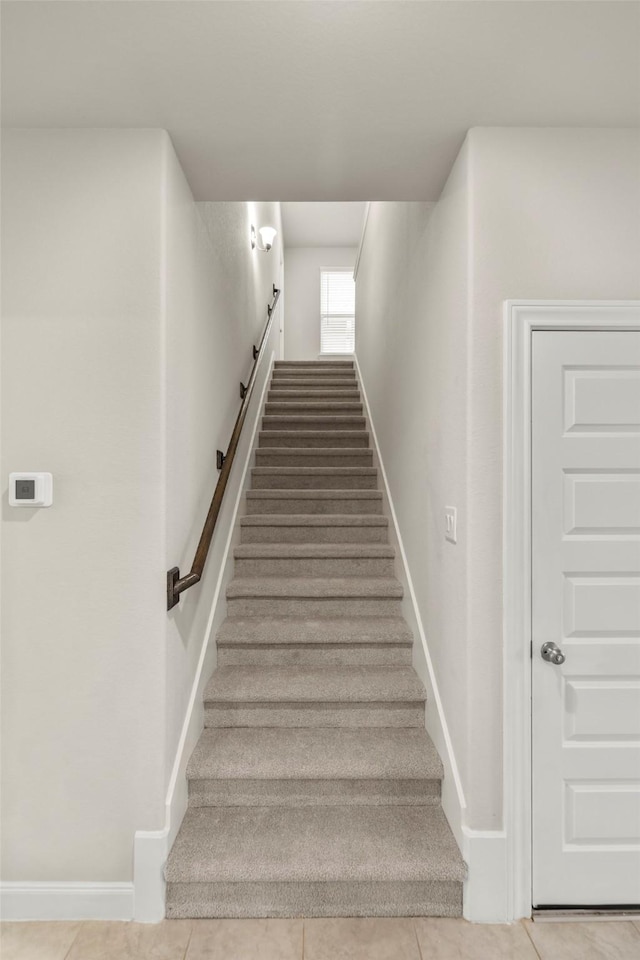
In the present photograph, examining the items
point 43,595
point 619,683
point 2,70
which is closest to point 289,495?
point 43,595

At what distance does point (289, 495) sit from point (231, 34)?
249 cm

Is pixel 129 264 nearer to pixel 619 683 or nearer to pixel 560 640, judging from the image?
pixel 560 640

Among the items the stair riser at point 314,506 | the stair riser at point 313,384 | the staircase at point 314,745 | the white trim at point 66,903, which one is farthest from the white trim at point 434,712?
the stair riser at point 313,384

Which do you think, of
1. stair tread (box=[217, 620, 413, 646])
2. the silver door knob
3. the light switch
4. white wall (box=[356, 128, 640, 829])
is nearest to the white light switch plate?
white wall (box=[356, 128, 640, 829])

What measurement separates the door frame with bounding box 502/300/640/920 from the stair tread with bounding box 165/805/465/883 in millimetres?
244

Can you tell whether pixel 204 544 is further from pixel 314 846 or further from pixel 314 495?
pixel 314 495

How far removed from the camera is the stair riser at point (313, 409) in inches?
180

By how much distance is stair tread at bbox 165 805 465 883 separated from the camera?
5.48ft

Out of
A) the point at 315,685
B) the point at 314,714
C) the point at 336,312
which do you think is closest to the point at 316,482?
the point at 315,685

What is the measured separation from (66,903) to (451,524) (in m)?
1.77

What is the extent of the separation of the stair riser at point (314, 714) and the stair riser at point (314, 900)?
0.56 meters

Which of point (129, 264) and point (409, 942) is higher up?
point (129, 264)

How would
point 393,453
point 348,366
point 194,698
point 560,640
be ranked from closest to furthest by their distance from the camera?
1. point 560,640
2. point 194,698
3. point 393,453
4. point 348,366

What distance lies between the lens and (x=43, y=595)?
173cm
